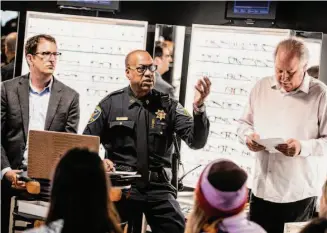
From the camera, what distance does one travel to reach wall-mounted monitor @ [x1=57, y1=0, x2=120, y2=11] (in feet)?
17.5

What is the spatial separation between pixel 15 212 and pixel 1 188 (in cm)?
50

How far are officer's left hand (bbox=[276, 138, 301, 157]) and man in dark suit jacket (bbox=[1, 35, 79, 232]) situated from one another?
1703 millimetres

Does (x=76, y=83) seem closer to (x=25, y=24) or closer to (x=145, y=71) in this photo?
(x=25, y=24)

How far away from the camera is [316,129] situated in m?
4.10

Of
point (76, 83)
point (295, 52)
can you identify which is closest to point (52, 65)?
point (76, 83)

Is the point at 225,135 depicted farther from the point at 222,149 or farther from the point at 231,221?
the point at 231,221

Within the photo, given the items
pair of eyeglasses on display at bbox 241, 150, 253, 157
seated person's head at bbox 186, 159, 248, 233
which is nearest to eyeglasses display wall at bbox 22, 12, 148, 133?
pair of eyeglasses on display at bbox 241, 150, 253, 157

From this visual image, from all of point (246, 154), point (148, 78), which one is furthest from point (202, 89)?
point (246, 154)

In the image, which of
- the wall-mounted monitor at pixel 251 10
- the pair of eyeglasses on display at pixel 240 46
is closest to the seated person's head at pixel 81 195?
the pair of eyeglasses on display at pixel 240 46

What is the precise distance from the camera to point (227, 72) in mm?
5020

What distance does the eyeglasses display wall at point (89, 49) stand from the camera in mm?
5285

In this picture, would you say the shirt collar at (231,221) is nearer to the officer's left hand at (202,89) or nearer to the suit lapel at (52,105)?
the officer's left hand at (202,89)

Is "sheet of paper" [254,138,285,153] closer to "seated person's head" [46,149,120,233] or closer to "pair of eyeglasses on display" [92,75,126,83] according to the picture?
"seated person's head" [46,149,120,233]

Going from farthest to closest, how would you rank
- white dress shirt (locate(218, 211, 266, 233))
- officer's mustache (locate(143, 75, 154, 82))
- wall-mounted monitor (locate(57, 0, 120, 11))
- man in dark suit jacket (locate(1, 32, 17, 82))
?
man in dark suit jacket (locate(1, 32, 17, 82)), wall-mounted monitor (locate(57, 0, 120, 11)), officer's mustache (locate(143, 75, 154, 82)), white dress shirt (locate(218, 211, 266, 233))
